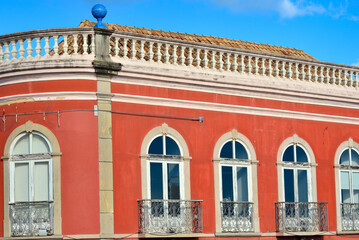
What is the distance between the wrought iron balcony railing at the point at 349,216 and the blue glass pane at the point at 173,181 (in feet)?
17.8

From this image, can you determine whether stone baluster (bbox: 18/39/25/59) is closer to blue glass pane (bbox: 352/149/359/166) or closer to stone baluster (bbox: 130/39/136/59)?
stone baluster (bbox: 130/39/136/59)

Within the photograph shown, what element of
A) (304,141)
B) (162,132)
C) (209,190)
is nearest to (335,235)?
(304,141)

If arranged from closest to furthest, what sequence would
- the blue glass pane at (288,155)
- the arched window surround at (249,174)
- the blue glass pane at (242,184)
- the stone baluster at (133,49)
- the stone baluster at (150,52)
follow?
the stone baluster at (133,49) → the stone baluster at (150,52) → the arched window surround at (249,174) → the blue glass pane at (242,184) → the blue glass pane at (288,155)

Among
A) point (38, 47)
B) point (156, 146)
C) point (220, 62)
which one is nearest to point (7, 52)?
point (38, 47)

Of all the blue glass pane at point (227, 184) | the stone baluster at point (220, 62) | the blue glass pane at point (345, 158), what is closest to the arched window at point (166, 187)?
the blue glass pane at point (227, 184)

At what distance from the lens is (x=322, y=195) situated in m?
24.5

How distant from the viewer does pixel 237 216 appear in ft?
74.7

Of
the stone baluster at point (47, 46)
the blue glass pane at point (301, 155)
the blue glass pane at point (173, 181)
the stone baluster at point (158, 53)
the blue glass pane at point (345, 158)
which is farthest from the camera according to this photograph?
the blue glass pane at point (345, 158)

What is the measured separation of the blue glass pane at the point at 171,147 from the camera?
866 inches

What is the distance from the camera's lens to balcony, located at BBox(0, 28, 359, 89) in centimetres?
2102

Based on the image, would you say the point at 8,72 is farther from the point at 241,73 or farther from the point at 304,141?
the point at 304,141

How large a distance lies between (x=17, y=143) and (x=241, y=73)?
6217 millimetres

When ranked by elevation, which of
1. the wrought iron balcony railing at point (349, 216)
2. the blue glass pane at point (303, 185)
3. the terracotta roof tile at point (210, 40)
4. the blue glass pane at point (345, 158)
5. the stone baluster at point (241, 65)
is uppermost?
the terracotta roof tile at point (210, 40)

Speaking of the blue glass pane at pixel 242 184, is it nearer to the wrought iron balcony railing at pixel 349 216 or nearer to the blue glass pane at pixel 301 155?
the blue glass pane at pixel 301 155
